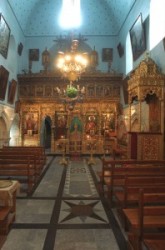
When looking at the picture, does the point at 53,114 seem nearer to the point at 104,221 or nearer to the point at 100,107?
the point at 100,107

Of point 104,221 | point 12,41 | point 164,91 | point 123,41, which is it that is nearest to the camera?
point 104,221

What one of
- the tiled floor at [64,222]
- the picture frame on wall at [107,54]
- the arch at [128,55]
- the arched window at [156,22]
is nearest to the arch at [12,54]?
the picture frame on wall at [107,54]

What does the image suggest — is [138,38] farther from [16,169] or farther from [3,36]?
[16,169]

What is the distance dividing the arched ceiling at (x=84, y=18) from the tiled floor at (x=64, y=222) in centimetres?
1274

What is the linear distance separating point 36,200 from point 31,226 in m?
1.57

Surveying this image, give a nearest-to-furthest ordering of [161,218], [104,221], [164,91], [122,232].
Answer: [161,218]
[122,232]
[104,221]
[164,91]

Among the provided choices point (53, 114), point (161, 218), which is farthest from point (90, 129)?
point (161, 218)

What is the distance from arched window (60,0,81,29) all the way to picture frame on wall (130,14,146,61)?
240 inches

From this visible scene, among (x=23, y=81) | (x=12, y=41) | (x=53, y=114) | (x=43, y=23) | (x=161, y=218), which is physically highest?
(x=43, y=23)

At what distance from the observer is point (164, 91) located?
846cm

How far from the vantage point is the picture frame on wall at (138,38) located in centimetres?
1081

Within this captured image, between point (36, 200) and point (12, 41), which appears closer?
point (36, 200)

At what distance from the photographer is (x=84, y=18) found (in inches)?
661

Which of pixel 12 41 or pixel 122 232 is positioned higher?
pixel 12 41
